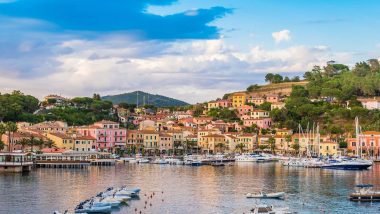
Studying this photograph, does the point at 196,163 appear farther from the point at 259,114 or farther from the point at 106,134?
the point at 259,114

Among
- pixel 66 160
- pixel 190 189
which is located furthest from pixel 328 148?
pixel 190 189

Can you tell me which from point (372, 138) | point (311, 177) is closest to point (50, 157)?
point (311, 177)

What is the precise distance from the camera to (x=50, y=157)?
84.4 metres

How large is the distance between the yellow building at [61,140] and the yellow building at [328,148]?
41896mm

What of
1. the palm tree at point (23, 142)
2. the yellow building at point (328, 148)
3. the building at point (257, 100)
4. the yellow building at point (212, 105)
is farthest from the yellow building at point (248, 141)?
the palm tree at point (23, 142)

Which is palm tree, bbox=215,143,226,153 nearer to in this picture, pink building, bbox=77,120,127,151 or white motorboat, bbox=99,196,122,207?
pink building, bbox=77,120,127,151

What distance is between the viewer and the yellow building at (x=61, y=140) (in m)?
97.3

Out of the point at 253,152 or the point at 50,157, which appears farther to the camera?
the point at 253,152

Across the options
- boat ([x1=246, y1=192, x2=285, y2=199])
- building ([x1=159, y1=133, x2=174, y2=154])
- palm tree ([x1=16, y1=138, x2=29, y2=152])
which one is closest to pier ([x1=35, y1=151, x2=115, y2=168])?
palm tree ([x1=16, y1=138, x2=29, y2=152])

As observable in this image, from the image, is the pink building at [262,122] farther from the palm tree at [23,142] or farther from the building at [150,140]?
the palm tree at [23,142]

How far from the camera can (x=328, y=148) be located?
10569 centimetres

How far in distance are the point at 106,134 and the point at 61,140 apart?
12.3m

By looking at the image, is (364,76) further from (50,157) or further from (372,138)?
(50,157)

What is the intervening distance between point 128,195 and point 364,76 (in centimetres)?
11391
